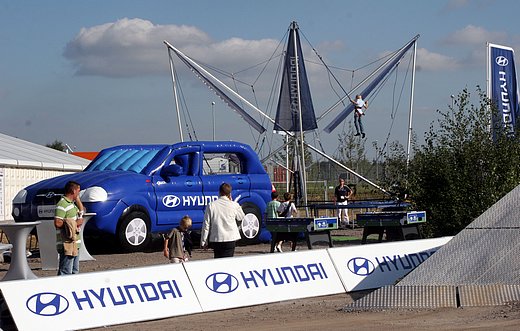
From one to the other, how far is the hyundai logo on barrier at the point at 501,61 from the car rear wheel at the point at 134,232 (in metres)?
10.2

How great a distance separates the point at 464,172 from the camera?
20.8 m

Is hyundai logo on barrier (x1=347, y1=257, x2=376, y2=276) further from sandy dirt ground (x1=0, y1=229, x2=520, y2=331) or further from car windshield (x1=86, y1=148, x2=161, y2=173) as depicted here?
car windshield (x1=86, y1=148, x2=161, y2=173)

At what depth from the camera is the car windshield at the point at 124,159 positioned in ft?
68.8

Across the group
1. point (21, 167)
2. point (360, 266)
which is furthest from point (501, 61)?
point (21, 167)

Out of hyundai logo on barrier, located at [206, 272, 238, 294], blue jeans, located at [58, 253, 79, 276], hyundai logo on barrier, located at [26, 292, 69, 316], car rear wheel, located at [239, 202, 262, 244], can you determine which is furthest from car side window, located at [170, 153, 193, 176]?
hyundai logo on barrier, located at [26, 292, 69, 316]


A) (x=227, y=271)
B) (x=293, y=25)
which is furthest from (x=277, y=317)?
(x=293, y=25)

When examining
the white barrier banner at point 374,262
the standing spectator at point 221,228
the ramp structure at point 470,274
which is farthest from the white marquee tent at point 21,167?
the ramp structure at point 470,274

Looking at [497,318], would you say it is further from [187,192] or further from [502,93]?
[502,93]

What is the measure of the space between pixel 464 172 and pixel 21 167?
2172 centimetres

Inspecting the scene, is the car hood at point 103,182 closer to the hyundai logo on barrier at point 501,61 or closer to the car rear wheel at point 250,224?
the car rear wheel at point 250,224

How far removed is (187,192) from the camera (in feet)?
68.2

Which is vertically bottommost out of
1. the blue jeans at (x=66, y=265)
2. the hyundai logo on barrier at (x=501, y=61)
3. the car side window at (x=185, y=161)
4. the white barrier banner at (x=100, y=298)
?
the white barrier banner at (x=100, y=298)

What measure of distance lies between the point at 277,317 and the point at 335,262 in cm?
261

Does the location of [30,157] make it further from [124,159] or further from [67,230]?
[67,230]
